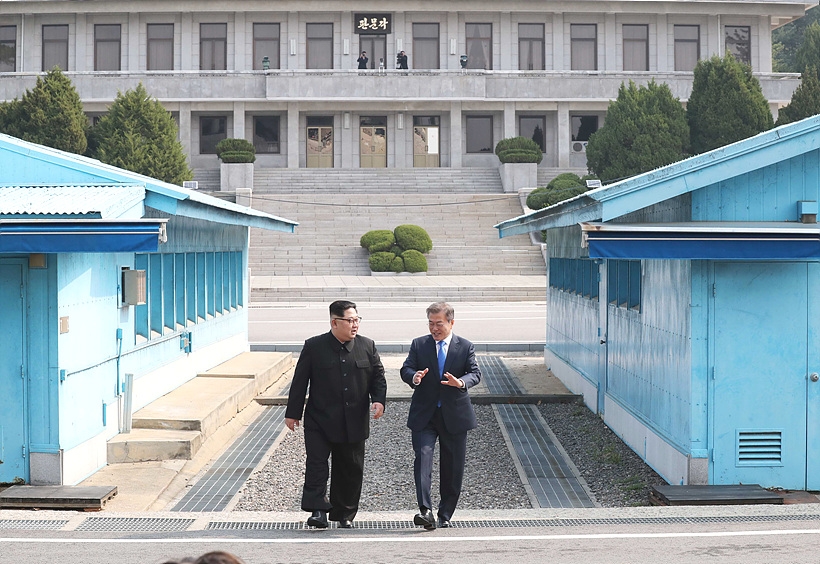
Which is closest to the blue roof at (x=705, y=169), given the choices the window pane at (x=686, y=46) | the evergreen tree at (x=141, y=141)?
the evergreen tree at (x=141, y=141)

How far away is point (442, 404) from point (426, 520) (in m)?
0.92

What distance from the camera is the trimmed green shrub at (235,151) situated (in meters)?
51.3

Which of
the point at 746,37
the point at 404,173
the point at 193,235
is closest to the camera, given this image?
Answer: the point at 193,235

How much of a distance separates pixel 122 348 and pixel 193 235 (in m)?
3.96

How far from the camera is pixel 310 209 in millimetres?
47906

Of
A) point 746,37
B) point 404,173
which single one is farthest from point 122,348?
point 746,37

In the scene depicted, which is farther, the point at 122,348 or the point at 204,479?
the point at 122,348

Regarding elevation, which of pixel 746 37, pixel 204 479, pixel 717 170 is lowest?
pixel 204 479

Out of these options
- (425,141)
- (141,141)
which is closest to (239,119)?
(425,141)

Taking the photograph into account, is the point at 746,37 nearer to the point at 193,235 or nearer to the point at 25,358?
the point at 193,235

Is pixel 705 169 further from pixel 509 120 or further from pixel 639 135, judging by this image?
pixel 509 120

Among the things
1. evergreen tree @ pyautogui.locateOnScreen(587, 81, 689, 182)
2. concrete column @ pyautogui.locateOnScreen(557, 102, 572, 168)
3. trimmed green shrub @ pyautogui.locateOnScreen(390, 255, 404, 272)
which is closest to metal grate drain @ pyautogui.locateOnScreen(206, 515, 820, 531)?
trimmed green shrub @ pyautogui.locateOnScreen(390, 255, 404, 272)

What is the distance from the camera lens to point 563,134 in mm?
56969

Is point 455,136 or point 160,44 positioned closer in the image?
point 455,136
